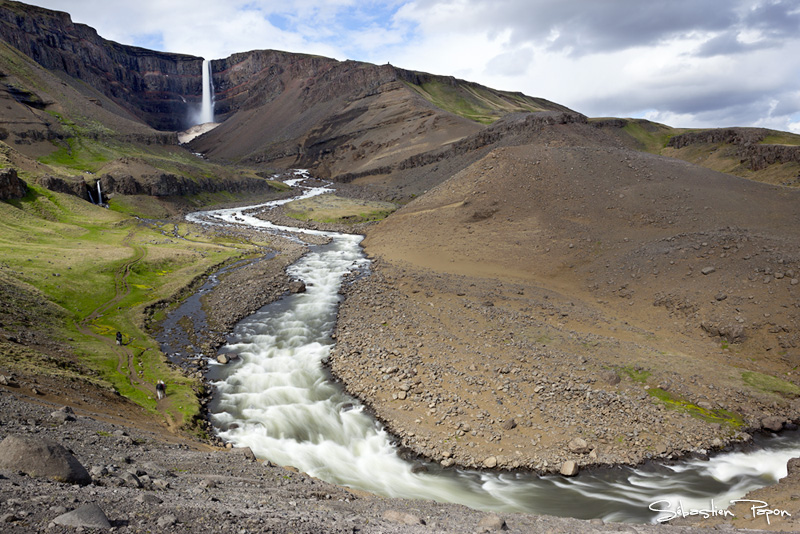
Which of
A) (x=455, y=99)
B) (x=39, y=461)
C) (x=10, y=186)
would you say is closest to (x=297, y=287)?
(x=39, y=461)

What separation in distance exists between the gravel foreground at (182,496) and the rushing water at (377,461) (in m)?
2.91

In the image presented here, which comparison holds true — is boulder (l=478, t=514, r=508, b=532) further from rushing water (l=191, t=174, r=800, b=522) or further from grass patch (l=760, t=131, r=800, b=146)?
grass patch (l=760, t=131, r=800, b=146)

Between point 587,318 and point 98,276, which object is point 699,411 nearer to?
point 587,318

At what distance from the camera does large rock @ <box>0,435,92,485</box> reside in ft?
33.8

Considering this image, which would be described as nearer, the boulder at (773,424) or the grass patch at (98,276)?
the boulder at (773,424)

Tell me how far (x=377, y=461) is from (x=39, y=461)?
45.3ft

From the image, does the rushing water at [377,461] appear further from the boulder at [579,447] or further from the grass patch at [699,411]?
the grass patch at [699,411]

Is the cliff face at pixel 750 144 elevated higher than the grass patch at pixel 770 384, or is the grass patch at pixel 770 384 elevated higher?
the cliff face at pixel 750 144

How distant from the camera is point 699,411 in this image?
2264cm

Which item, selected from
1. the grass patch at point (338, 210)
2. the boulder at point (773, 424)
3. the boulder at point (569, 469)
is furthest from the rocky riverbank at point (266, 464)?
the grass patch at point (338, 210)

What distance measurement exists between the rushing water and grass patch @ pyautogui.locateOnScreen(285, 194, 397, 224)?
50.5 metres

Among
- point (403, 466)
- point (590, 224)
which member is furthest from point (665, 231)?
point (403, 466)

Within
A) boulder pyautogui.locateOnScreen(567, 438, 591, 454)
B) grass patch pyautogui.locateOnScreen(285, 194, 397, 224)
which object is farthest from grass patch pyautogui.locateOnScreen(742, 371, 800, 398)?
grass patch pyautogui.locateOnScreen(285, 194, 397, 224)

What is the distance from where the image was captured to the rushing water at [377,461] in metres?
18.1
